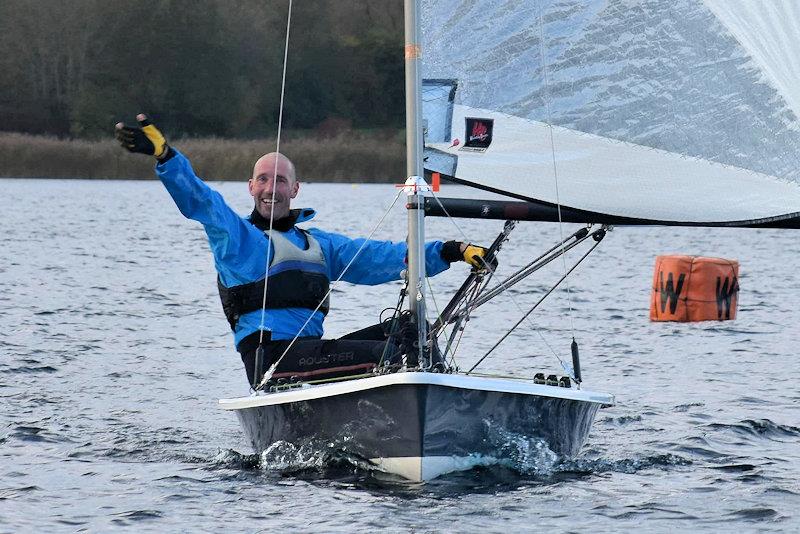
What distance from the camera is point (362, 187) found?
185 feet

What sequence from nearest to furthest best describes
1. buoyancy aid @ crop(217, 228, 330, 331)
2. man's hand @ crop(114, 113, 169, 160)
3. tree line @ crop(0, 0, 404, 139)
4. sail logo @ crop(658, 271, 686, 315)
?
man's hand @ crop(114, 113, 169, 160) → buoyancy aid @ crop(217, 228, 330, 331) → sail logo @ crop(658, 271, 686, 315) → tree line @ crop(0, 0, 404, 139)

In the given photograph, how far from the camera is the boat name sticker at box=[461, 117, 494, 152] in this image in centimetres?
809

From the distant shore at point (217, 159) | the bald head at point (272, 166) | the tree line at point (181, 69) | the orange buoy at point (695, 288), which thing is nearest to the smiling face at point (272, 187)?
the bald head at point (272, 166)

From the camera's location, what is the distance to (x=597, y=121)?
821 cm

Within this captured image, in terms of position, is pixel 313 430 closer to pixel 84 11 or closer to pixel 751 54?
pixel 751 54

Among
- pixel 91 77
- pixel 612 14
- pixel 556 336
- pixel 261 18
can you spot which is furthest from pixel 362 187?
pixel 612 14

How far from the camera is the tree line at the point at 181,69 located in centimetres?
5088

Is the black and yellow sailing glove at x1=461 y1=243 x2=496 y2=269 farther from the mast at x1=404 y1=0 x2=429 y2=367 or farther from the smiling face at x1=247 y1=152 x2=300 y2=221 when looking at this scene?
the smiling face at x1=247 y1=152 x2=300 y2=221

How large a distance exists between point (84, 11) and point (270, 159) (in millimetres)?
55666

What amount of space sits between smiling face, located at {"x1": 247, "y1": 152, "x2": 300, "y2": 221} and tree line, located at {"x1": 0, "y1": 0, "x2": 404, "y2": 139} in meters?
40.3

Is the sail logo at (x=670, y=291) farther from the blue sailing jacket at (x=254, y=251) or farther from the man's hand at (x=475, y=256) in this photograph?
the man's hand at (x=475, y=256)

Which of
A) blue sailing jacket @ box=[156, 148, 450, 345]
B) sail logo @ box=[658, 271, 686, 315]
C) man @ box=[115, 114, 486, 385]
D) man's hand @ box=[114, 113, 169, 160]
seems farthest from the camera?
sail logo @ box=[658, 271, 686, 315]

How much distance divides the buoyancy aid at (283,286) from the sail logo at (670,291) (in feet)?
27.2

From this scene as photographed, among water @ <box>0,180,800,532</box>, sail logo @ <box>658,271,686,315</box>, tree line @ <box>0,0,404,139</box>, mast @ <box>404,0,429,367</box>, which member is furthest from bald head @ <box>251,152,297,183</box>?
tree line @ <box>0,0,404,139</box>
